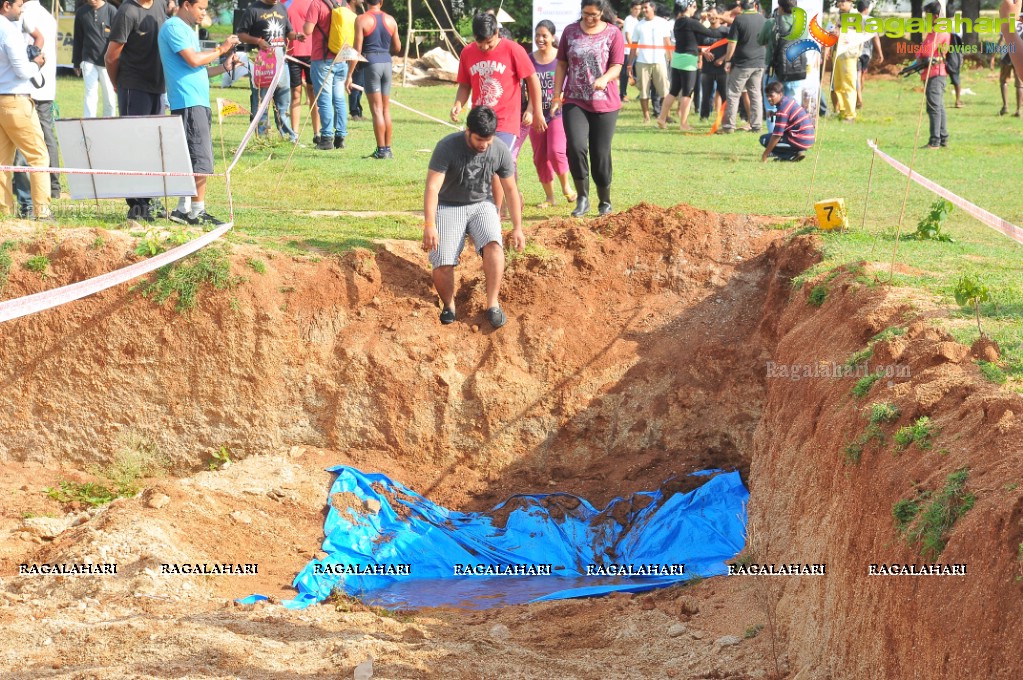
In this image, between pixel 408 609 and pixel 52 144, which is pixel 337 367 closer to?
pixel 408 609

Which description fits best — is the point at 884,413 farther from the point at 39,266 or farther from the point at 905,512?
the point at 39,266

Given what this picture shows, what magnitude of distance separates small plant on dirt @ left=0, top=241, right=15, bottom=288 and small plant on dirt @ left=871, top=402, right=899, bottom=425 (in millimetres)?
6948

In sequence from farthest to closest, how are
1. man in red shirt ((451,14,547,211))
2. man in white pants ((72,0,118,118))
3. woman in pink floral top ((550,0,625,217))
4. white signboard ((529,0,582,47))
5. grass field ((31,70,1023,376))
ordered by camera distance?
1. white signboard ((529,0,582,47))
2. man in white pants ((72,0,118,118))
3. woman in pink floral top ((550,0,625,217))
4. man in red shirt ((451,14,547,211))
5. grass field ((31,70,1023,376))

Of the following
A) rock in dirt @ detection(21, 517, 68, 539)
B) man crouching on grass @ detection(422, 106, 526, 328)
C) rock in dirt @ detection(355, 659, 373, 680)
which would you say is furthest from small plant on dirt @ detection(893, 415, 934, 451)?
rock in dirt @ detection(21, 517, 68, 539)

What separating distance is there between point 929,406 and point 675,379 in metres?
3.95

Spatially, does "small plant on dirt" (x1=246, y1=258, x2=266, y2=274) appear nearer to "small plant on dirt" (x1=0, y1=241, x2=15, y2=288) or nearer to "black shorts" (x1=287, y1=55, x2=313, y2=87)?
"small plant on dirt" (x1=0, y1=241, x2=15, y2=288)

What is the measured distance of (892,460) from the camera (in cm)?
527

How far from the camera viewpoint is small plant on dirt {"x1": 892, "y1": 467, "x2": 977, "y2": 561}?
176 inches

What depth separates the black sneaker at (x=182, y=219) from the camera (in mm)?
10109

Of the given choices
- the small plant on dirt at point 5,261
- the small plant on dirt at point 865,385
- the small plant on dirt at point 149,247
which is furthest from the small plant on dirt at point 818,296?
the small plant on dirt at point 5,261

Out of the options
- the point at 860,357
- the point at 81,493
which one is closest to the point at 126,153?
the point at 81,493

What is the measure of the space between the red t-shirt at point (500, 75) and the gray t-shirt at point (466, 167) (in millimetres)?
1046

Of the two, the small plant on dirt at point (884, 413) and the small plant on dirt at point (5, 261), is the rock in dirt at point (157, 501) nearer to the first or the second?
the small plant on dirt at point (5, 261)

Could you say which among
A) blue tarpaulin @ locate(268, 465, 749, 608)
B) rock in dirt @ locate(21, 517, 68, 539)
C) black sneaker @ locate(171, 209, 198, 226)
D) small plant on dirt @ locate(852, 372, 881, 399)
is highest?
black sneaker @ locate(171, 209, 198, 226)
